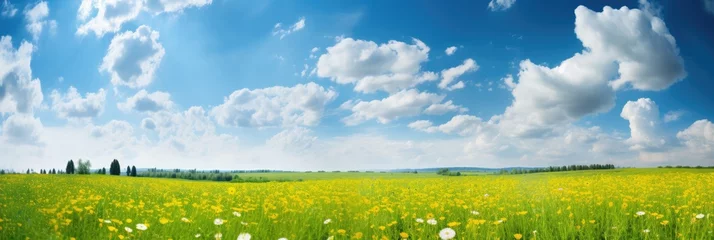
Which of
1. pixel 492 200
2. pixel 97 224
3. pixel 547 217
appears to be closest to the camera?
pixel 97 224

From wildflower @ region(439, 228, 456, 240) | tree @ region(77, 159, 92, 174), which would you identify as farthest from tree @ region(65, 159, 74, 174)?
wildflower @ region(439, 228, 456, 240)

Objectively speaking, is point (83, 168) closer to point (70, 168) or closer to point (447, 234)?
point (70, 168)

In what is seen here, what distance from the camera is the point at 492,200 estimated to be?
28.5ft

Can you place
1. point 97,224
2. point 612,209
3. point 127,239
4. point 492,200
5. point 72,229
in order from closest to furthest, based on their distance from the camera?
point 127,239 → point 72,229 → point 97,224 → point 612,209 → point 492,200

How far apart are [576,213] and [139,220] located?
6.79 meters

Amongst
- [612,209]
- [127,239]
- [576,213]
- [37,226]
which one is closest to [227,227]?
[127,239]

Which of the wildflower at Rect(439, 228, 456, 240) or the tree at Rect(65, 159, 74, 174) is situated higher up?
the tree at Rect(65, 159, 74, 174)

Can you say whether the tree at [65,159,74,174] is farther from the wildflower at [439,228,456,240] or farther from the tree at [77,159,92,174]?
the wildflower at [439,228,456,240]

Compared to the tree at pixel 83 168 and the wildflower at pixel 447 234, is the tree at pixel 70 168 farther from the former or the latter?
the wildflower at pixel 447 234

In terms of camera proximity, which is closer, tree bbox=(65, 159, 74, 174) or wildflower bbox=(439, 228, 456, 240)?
wildflower bbox=(439, 228, 456, 240)

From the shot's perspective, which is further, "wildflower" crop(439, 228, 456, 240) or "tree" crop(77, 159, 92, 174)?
"tree" crop(77, 159, 92, 174)

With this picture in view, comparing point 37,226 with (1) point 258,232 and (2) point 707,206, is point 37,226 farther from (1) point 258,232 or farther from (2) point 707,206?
(2) point 707,206

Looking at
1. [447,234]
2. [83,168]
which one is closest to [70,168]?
[83,168]

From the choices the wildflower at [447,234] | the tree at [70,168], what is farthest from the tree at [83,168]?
the wildflower at [447,234]
